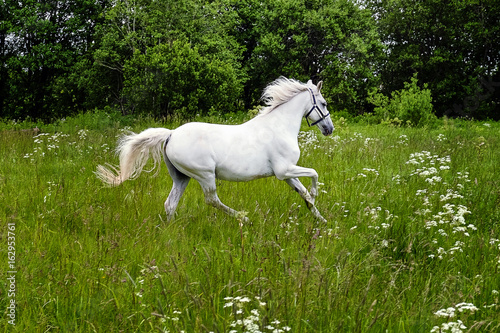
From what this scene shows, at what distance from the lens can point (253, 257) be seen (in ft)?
11.3

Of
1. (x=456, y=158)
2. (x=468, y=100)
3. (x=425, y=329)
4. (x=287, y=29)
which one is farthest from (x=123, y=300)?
(x=468, y=100)

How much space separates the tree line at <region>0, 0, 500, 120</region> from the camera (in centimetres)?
1859

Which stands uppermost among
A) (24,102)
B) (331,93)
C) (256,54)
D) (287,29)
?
(287,29)

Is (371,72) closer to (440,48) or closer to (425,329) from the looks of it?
(440,48)

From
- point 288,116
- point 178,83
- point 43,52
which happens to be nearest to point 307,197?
point 288,116

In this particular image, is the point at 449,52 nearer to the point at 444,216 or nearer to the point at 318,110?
the point at 318,110

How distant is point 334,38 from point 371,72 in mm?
3250

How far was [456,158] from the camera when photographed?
7.43 meters

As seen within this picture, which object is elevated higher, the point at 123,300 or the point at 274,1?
the point at 274,1

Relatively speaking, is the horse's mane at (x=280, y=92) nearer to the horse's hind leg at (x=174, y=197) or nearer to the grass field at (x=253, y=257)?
the grass field at (x=253, y=257)

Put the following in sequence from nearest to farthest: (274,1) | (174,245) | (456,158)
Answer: (174,245) < (456,158) < (274,1)

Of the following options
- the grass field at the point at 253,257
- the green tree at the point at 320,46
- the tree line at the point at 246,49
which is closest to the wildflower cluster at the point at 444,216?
the grass field at the point at 253,257

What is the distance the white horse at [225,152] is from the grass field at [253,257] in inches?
11.9

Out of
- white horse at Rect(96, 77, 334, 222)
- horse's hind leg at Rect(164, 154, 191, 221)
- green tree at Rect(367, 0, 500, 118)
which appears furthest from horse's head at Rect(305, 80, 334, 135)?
green tree at Rect(367, 0, 500, 118)
